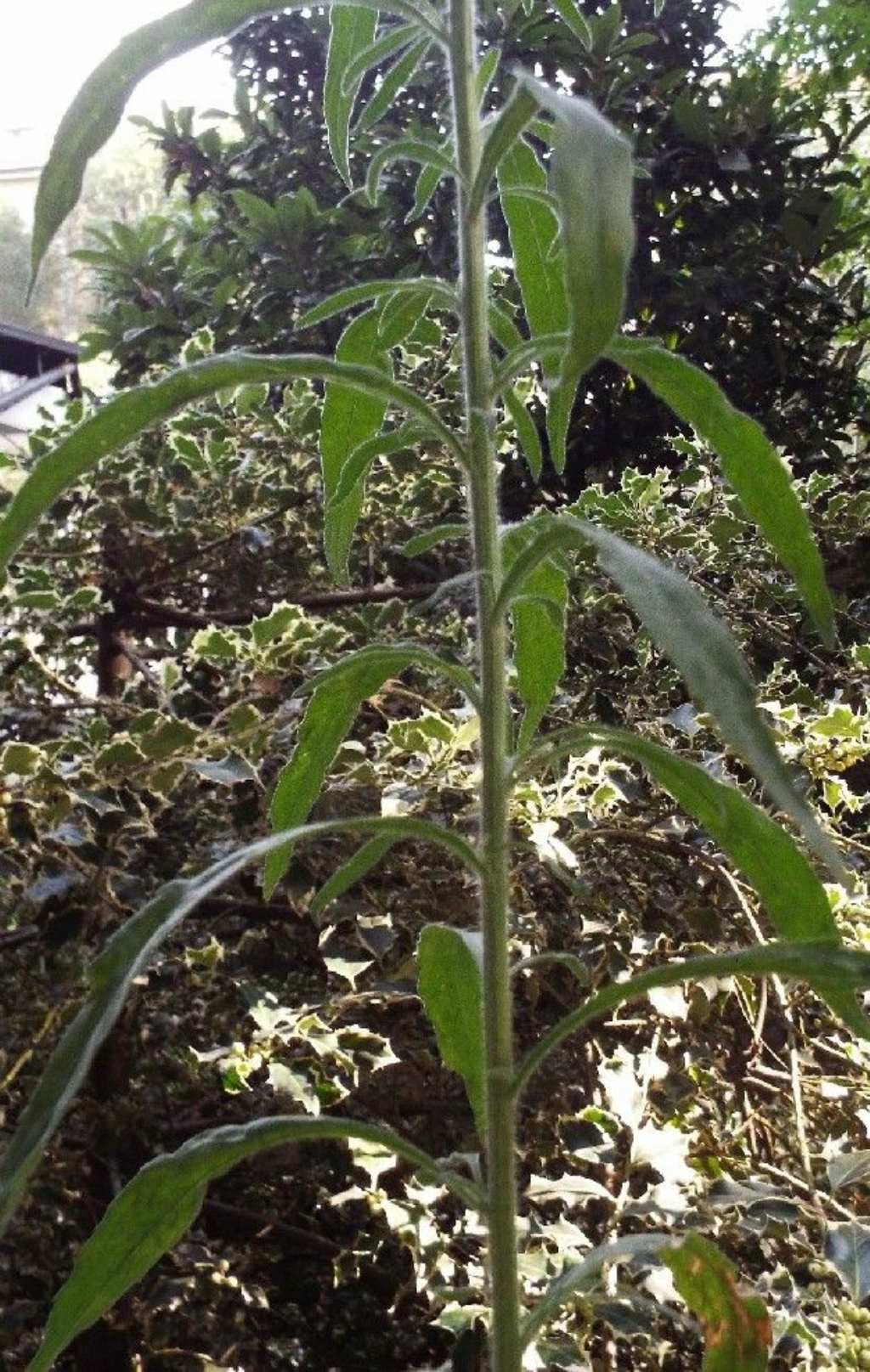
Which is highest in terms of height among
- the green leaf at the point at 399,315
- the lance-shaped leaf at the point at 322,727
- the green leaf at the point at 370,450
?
the green leaf at the point at 399,315

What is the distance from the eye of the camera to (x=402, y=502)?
1.31 meters

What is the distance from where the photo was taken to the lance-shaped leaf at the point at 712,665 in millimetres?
339

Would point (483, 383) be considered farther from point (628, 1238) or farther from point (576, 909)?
point (576, 909)

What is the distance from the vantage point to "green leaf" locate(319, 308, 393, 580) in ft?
2.24

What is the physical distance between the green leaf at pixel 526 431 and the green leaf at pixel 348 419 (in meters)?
0.07

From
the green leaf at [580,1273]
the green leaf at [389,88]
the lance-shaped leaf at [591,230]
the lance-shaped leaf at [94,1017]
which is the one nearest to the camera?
the lance-shaped leaf at [591,230]

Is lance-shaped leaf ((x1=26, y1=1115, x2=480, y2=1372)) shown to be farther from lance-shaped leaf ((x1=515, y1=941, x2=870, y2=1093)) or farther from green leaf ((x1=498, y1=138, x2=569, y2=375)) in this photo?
green leaf ((x1=498, y1=138, x2=569, y2=375))

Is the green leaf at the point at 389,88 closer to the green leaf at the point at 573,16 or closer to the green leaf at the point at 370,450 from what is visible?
the green leaf at the point at 573,16

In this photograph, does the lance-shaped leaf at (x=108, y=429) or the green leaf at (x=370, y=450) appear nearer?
the lance-shaped leaf at (x=108, y=429)

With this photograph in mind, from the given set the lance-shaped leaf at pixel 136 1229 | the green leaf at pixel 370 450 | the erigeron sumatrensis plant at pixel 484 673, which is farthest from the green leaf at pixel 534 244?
the lance-shaped leaf at pixel 136 1229

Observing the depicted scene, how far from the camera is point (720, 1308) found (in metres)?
0.47

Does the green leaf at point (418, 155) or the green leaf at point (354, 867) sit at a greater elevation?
the green leaf at point (418, 155)

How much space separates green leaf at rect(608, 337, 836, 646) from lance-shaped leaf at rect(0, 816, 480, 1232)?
0.77 feet

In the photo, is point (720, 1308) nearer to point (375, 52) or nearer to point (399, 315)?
point (399, 315)
